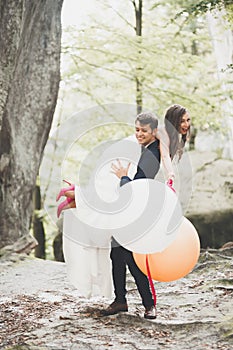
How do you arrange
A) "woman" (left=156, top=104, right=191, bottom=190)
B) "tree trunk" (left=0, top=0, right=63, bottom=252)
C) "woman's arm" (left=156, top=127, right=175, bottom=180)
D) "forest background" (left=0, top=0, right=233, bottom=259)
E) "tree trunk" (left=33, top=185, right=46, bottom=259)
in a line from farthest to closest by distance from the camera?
"tree trunk" (left=33, top=185, right=46, bottom=259) → "tree trunk" (left=0, top=0, right=63, bottom=252) → "forest background" (left=0, top=0, right=233, bottom=259) → "woman" (left=156, top=104, right=191, bottom=190) → "woman's arm" (left=156, top=127, right=175, bottom=180)

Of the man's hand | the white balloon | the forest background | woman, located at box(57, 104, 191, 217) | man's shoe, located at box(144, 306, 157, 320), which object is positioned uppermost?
the forest background

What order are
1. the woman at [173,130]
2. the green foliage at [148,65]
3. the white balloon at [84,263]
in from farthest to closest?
the green foliage at [148,65] < the white balloon at [84,263] < the woman at [173,130]

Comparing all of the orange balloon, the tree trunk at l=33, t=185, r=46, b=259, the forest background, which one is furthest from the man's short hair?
the tree trunk at l=33, t=185, r=46, b=259

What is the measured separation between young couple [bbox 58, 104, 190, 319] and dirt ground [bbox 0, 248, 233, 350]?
0.26 m

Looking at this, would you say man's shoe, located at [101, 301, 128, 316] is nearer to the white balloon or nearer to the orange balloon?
the white balloon

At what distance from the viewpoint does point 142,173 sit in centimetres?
409

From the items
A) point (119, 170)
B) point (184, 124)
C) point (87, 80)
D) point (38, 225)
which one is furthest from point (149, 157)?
point (38, 225)

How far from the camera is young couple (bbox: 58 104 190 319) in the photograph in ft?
13.3

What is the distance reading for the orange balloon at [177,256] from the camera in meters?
3.82

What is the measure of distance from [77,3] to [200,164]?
299 inches

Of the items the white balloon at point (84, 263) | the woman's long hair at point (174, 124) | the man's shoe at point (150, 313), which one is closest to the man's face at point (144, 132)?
the woman's long hair at point (174, 124)

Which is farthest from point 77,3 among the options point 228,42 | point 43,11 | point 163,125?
point 163,125

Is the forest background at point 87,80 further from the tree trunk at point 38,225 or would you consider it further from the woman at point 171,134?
the woman at point 171,134

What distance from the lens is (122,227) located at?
389 centimetres
